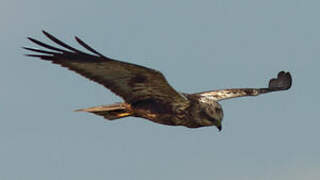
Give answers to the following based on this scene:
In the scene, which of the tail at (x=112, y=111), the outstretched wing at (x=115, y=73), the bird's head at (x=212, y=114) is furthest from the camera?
the tail at (x=112, y=111)

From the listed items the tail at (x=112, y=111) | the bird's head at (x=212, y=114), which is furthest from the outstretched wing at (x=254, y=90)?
the tail at (x=112, y=111)

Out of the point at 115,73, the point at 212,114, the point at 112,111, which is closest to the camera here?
the point at 115,73

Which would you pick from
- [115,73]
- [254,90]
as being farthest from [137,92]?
[254,90]

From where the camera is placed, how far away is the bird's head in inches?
570

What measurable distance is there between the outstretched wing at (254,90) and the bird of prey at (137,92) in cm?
174

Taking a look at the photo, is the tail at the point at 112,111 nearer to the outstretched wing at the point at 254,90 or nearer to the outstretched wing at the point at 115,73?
the outstretched wing at the point at 115,73

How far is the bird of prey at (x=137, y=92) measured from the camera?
43.4 ft

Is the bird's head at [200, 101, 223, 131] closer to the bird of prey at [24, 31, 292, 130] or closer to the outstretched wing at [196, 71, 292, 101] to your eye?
the bird of prey at [24, 31, 292, 130]

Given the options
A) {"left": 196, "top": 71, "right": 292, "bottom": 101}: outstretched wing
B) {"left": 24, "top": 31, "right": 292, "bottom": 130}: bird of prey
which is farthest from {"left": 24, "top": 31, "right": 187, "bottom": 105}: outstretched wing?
{"left": 196, "top": 71, "right": 292, "bottom": 101}: outstretched wing

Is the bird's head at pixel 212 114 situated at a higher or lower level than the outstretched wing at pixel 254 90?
lower

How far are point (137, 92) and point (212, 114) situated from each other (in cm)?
145

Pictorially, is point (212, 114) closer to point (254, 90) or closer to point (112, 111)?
point (112, 111)

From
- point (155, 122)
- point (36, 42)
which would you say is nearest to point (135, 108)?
point (155, 122)

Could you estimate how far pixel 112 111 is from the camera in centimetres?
1539
